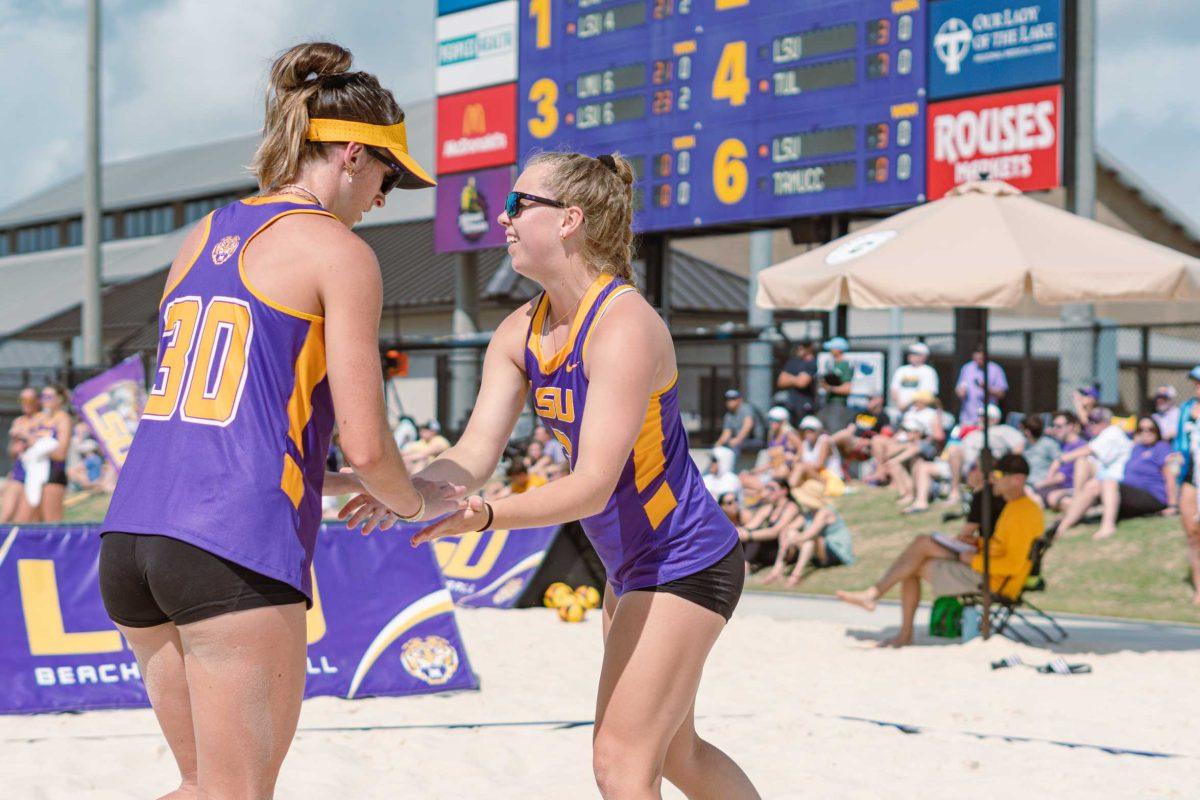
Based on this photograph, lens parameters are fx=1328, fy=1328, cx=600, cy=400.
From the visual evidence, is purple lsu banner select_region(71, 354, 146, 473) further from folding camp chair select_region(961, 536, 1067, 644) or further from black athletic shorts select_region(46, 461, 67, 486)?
folding camp chair select_region(961, 536, 1067, 644)

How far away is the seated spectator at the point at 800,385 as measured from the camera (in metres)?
14.4

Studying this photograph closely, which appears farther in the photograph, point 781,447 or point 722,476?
point 722,476

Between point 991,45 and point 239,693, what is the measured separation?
12251mm

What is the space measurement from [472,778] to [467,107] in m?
14.6

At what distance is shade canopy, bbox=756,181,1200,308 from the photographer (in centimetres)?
732

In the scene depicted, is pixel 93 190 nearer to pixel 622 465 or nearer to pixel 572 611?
pixel 572 611

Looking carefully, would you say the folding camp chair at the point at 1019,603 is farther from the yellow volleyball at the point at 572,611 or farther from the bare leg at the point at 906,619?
the yellow volleyball at the point at 572,611

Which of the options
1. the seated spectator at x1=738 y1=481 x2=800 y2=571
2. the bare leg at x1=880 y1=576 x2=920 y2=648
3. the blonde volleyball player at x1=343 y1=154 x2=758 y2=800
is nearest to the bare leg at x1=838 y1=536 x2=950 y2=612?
the bare leg at x1=880 y1=576 x2=920 y2=648

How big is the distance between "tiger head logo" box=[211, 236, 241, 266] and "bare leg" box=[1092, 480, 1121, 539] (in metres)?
10.5

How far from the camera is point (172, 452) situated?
7.73ft

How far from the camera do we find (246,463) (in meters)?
2.33

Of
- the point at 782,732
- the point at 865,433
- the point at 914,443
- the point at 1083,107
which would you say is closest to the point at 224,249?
A: the point at 782,732

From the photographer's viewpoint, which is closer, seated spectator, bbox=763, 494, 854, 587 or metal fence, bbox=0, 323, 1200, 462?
seated spectator, bbox=763, 494, 854, 587

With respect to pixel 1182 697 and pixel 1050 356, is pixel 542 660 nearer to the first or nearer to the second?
pixel 1182 697
